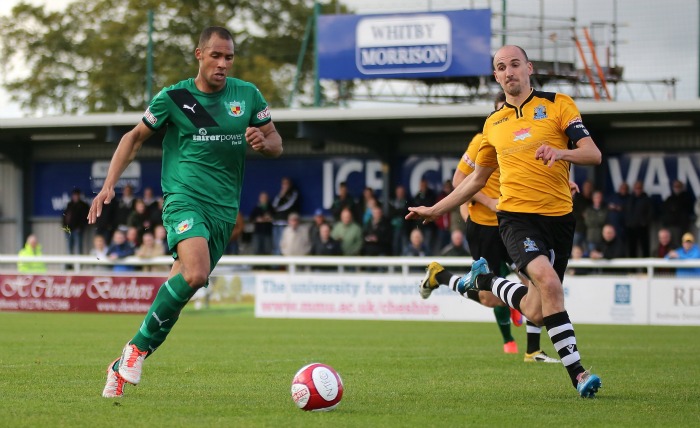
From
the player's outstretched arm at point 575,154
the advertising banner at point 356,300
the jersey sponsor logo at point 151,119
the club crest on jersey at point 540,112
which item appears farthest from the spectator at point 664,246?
the jersey sponsor logo at point 151,119

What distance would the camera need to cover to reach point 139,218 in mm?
25438

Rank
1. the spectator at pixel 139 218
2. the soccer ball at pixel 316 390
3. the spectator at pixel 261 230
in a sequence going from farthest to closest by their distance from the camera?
the spectator at pixel 261 230
the spectator at pixel 139 218
the soccer ball at pixel 316 390

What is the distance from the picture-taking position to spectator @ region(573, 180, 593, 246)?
74.1ft

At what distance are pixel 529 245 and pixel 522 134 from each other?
0.80 meters

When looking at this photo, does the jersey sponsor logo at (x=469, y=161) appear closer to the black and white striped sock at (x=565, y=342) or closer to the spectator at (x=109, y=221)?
the black and white striped sock at (x=565, y=342)

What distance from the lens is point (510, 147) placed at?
8430 mm

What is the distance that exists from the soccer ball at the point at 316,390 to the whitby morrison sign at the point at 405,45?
18.2 metres

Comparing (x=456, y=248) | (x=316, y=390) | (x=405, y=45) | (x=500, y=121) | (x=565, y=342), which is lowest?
(x=316, y=390)

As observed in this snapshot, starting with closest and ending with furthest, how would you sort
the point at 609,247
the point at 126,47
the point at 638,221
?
the point at 609,247 < the point at 638,221 < the point at 126,47

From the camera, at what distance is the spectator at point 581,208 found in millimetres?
22578

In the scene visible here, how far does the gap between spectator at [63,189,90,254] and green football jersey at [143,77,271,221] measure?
18455 millimetres

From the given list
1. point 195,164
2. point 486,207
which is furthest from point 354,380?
point 486,207

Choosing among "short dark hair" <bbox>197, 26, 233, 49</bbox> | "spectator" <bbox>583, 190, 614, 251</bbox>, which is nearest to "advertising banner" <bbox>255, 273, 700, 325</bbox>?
"spectator" <bbox>583, 190, 614, 251</bbox>

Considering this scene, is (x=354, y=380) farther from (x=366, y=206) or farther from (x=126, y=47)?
(x=126, y=47)
